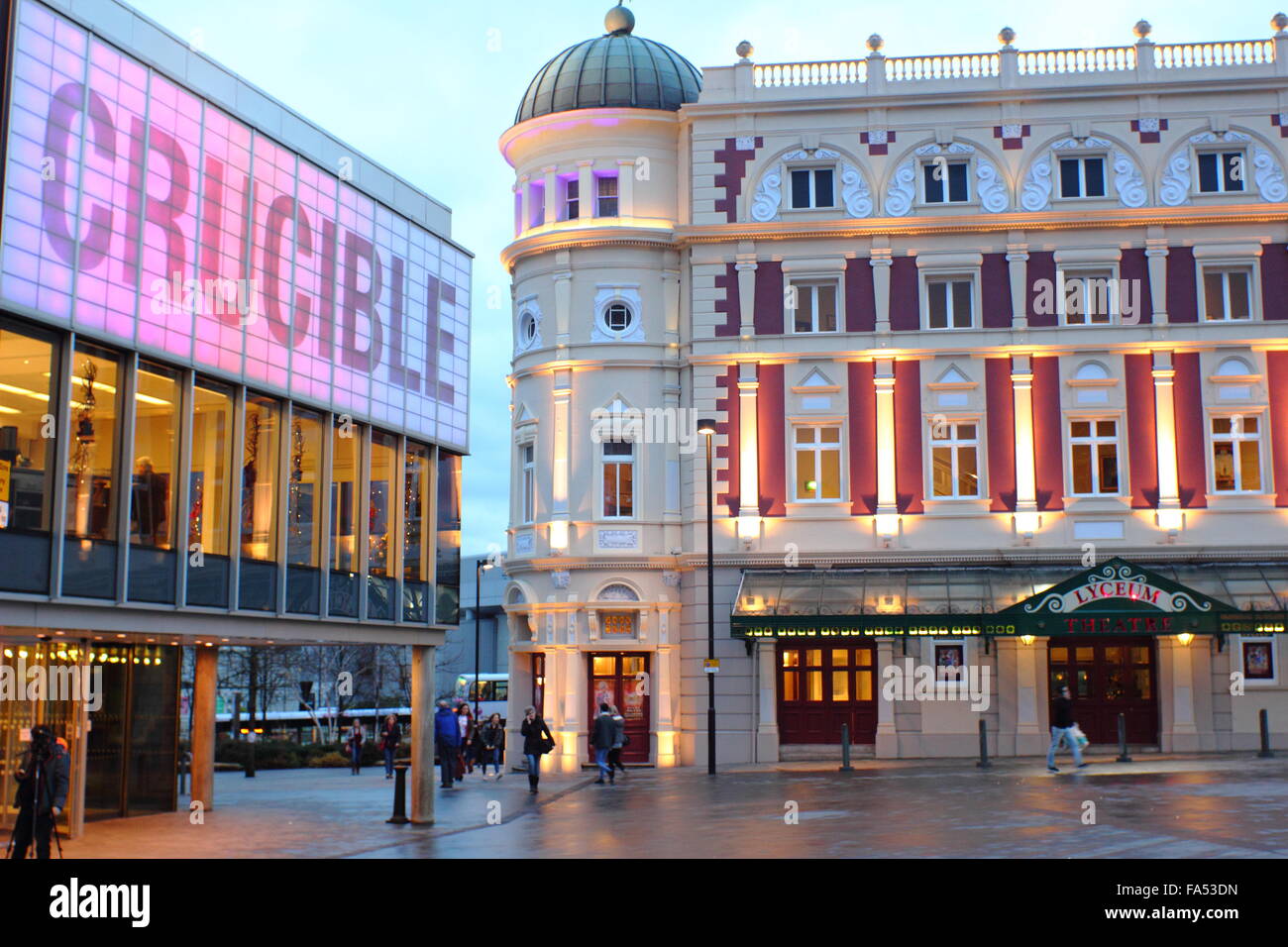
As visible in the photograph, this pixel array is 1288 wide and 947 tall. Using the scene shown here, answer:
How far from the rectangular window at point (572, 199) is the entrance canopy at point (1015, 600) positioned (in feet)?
37.1

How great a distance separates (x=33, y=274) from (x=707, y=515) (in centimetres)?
2114

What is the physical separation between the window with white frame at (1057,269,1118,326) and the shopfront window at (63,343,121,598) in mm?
26515

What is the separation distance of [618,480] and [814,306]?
699cm

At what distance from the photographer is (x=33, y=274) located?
58.0 feet

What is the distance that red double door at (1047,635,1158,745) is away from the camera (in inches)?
1471

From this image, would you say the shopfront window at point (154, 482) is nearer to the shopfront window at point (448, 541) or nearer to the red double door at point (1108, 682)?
the shopfront window at point (448, 541)

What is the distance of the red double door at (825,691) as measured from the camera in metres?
37.9

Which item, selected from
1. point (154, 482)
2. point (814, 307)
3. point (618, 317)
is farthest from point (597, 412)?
point (154, 482)

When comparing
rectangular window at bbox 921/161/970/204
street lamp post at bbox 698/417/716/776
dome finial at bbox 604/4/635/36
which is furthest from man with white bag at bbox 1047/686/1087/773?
dome finial at bbox 604/4/635/36

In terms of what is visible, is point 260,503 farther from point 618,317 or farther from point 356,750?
point 356,750

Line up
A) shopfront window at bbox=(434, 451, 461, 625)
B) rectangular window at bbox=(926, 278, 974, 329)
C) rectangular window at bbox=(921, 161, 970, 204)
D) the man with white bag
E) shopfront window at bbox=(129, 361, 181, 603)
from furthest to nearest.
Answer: rectangular window at bbox=(921, 161, 970, 204)
rectangular window at bbox=(926, 278, 974, 329)
the man with white bag
shopfront window at bbox=(434, 451, 461, 625)
shopfront window at bbox=(129, 361, 181, 603)

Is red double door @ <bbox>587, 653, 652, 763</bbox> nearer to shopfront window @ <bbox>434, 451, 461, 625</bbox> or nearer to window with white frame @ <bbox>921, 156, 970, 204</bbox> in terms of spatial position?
shopfront window @ <bbox>434, 451, 461, 625</bbox>

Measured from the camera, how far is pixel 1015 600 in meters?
36.3
